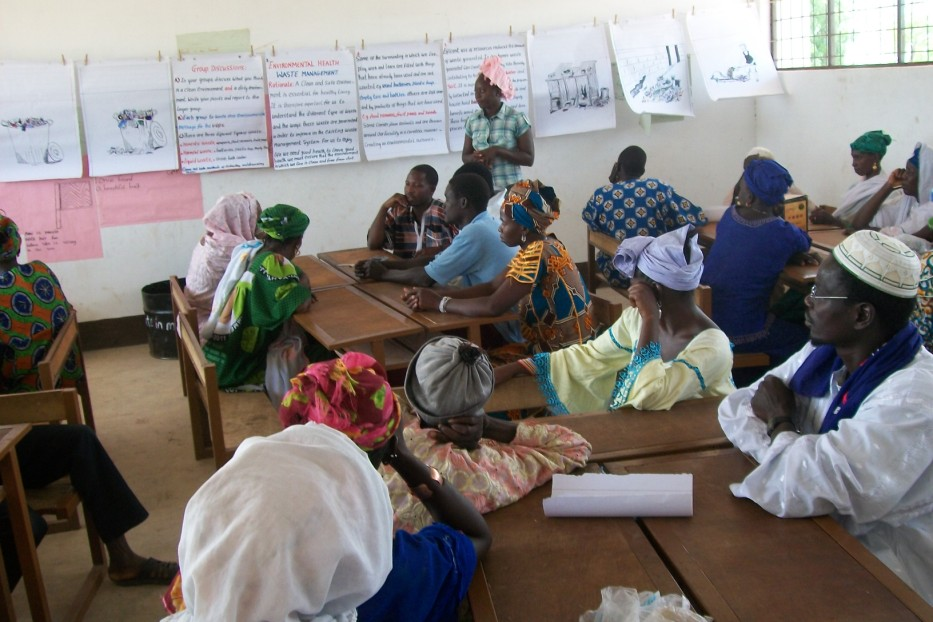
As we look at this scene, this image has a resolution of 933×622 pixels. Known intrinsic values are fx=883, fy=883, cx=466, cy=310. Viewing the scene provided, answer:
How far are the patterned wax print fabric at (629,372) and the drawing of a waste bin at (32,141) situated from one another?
4.25m

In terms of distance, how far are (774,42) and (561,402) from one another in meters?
5.30

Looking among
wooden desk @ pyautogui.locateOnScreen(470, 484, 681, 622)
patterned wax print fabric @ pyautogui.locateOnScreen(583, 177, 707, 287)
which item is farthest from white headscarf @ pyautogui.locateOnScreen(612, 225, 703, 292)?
patterned wax print fabric @ pyautogui.locateOnScreen(583, 177, 707, 287)

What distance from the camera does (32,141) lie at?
18.8 ft

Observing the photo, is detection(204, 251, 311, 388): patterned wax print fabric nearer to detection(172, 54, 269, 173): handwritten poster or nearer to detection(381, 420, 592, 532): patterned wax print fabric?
detection(381, 420, 592, 532): patterned wax print fabric

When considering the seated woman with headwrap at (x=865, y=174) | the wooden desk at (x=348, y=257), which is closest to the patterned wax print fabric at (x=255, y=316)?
the wooden desk at (x=348, y=257)

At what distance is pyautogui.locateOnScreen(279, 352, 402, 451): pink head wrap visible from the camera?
1681 millimetres

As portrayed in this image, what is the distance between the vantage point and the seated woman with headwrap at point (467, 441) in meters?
1.97

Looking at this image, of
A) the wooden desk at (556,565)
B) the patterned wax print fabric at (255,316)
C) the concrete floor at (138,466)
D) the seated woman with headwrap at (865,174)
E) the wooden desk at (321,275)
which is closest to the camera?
the wooden desk at (556,565)

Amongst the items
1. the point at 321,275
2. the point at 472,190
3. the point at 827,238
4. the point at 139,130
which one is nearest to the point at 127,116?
the point at 139,130

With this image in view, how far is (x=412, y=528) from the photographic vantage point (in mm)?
1900

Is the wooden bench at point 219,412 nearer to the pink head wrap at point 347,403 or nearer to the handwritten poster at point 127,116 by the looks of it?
the pink head wrap at point 347,403

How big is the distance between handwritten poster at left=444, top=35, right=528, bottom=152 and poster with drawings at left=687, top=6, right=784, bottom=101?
54.9 inches

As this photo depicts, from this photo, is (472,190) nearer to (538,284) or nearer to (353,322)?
(538,284)

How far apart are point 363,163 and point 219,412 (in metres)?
3.52
